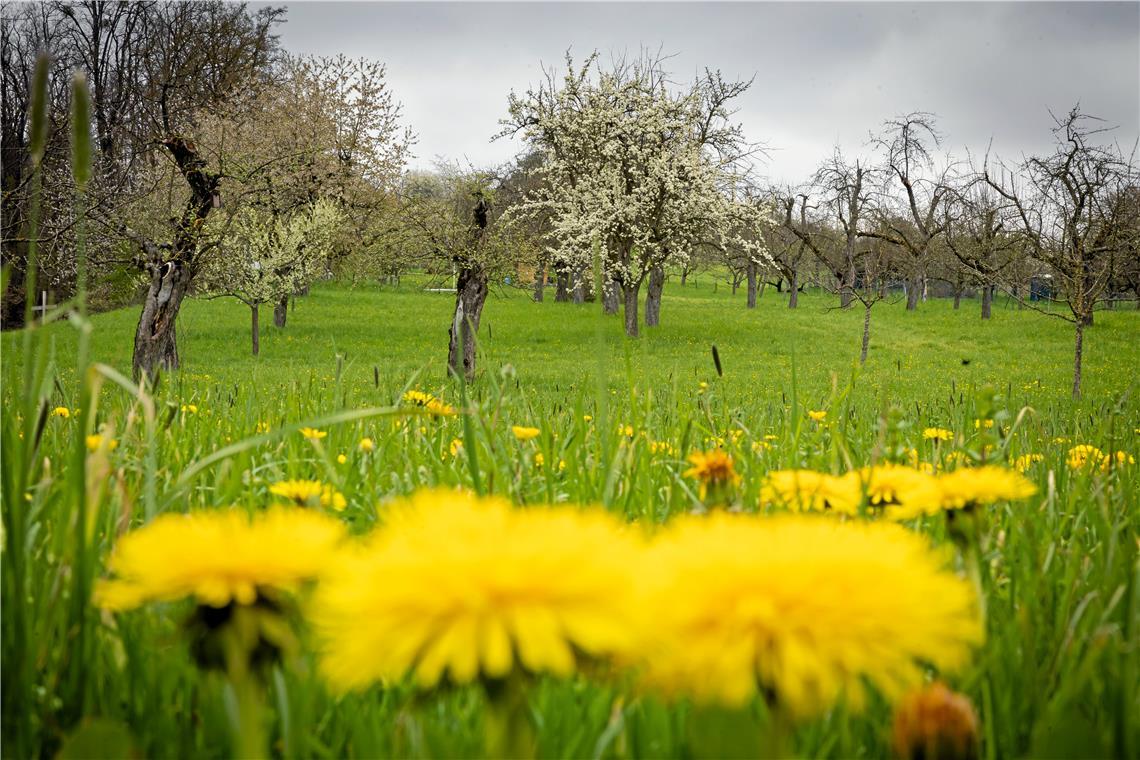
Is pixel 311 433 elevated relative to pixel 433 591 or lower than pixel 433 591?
lower

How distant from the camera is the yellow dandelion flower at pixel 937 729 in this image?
429 mm

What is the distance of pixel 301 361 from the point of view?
19250 millimetres

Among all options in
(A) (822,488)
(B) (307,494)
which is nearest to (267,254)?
(B) (307,494)

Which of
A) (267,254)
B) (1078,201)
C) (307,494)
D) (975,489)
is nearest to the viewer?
(975,489)

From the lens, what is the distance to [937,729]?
0.43m

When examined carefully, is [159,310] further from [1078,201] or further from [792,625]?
[1078,201]

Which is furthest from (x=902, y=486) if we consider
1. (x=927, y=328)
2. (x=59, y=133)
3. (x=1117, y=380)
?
(x=927, y=328)

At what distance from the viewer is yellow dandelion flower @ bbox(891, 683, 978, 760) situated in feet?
1.41

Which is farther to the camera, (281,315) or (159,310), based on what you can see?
(281,315)

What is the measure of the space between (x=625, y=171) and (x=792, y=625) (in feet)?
79.5

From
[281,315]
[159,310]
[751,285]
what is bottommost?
[281,315]

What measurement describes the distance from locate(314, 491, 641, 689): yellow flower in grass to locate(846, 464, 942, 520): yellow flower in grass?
568 millimetres

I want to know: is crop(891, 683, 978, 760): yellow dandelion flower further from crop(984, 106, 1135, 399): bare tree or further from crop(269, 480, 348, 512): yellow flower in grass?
crop(984, 106, 1135, 399): bare tree

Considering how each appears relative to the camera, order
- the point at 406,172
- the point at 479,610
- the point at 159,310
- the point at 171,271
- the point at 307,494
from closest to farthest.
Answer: the point at 479,610
the point at 307,494
the point at 171,271
the point at 159,310
the point at 406,172
